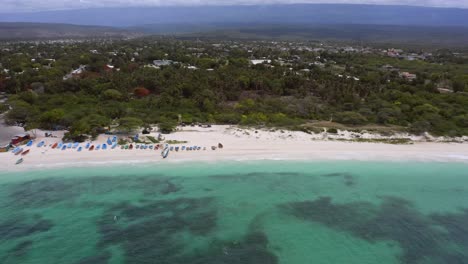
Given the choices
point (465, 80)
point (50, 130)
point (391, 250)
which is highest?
point (465, 80)

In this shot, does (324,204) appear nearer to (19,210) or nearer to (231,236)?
(231,236)

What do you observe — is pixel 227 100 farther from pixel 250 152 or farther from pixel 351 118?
pixel 250 152

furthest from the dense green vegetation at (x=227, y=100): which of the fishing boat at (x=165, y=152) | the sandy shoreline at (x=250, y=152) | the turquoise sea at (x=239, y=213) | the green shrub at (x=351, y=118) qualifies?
the turquoise sea at (x=239, y=213)

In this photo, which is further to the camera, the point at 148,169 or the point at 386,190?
the point at 148,169

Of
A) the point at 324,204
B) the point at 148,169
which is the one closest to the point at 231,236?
the point at 324,204

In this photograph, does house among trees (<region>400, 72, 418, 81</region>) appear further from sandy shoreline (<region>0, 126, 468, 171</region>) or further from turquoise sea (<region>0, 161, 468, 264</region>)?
turquoise sea (<region>0, 161, 468, 264</region>)

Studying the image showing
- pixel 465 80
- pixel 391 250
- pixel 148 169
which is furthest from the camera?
pixel 465 80
